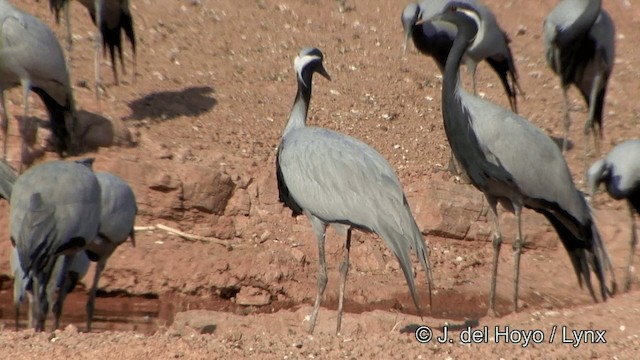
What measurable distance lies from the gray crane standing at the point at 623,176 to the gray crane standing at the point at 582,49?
196 centimetres

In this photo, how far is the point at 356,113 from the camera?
13008 millimetres

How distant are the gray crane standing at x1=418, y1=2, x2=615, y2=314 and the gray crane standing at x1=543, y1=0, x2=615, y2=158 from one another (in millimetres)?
3165

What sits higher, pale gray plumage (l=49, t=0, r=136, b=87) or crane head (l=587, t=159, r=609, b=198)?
pale gray plumage (l=49, t=0, r=136, b=87)

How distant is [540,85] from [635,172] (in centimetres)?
549

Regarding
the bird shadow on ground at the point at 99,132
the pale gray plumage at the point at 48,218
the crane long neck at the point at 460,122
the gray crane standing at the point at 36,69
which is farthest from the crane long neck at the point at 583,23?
the pale gray plumage at the point at 48,218

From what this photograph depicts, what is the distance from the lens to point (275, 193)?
10305 millimetres

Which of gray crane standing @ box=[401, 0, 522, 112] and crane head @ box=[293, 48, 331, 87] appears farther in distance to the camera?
gray crane standing @ box=[401, 0, 522, 112]

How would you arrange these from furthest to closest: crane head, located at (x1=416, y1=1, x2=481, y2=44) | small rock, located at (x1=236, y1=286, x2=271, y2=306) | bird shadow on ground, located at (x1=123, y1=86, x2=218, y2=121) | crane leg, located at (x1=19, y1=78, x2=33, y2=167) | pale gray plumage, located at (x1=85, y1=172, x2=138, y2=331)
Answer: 1. bird shadow on ground, located at (x1=123, y1=86, x2=218, y2=121)
2. crane leg, located at (x1=19, y1=78, x2=33, y2=167)
3. small rock, located at (x1=236, y1=286, x2=271, y2=306)
4. crane head, located at (x1=416, y1=1, x2=481, y2=44)
5. pale gray plumage, located at (x1=85, y1=172, x2=138, y2=331)

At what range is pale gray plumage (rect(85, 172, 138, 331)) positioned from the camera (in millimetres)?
7766

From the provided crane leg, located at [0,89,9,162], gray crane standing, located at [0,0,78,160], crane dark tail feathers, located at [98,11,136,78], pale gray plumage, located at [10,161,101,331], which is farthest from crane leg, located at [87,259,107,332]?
crane dark tail feathers, located at [98,11,136,78]

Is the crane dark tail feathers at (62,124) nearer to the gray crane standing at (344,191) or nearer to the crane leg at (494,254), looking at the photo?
the gray crane standing at (344,191)

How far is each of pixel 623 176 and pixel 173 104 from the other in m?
4.73

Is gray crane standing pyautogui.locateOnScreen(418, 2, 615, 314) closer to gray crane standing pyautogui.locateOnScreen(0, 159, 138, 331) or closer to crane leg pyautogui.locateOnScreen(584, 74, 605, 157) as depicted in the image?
gray crane standing pyautogui.locateOnScreen(0, 159, 138, 331)

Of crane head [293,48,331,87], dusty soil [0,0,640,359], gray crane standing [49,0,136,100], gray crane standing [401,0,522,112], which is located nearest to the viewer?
dusty soil [0,0,640,359]
